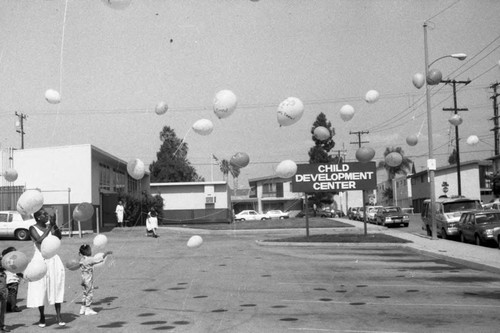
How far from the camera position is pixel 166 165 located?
86.0 metres

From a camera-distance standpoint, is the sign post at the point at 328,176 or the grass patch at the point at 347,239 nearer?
the grass patch at the point at 347,239

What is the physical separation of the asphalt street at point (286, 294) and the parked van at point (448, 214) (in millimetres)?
5484

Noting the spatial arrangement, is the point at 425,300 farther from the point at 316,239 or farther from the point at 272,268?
the point at 316,239

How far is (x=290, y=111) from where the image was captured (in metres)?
12.1

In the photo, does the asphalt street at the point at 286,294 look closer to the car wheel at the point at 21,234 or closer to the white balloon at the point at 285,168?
the white balloon at the point at 285,168

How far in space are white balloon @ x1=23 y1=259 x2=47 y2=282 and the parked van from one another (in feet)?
66.9

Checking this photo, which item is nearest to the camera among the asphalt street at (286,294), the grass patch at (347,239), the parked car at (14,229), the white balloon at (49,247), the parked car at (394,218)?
the white balloon at (49,247)

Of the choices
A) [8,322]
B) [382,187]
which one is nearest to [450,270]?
[8,322]

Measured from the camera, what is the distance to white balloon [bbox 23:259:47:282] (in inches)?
318

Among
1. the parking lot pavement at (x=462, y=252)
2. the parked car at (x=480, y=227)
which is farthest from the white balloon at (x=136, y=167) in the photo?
the parked car at (x=480, y=227)

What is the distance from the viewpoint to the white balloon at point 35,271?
26.5ft

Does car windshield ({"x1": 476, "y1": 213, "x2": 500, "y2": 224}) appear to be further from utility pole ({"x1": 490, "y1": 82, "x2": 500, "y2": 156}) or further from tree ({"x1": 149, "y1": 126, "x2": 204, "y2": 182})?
tree ({"x1": 149, "y1": 126, "x2": 204, "y2": 182})

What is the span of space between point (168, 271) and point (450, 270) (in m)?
7.50

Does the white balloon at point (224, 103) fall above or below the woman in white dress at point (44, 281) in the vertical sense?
above
